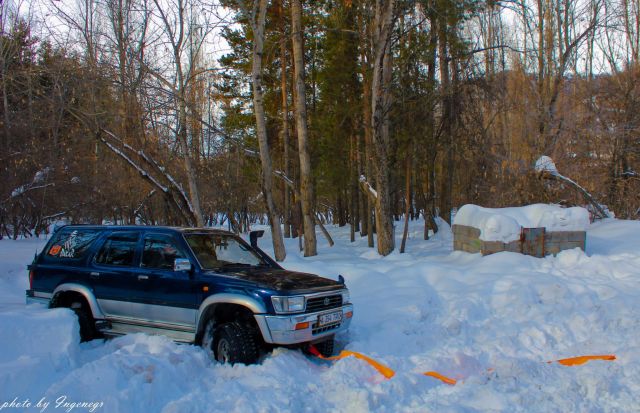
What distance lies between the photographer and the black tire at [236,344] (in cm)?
480

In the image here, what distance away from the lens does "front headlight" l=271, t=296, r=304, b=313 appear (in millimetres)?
4836

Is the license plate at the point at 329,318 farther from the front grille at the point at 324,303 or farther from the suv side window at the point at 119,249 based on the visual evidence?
the suv side window at the point at 119,249

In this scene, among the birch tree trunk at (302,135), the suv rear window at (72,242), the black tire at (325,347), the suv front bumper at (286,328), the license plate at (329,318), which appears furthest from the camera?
the birch tree trunk at (302,135)

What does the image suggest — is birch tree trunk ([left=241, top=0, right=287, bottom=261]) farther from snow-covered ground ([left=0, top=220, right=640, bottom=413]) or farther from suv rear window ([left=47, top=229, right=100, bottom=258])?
suv rear window ([left=47, top=229, right=100, bottom=258])

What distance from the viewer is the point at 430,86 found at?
51.5 ft

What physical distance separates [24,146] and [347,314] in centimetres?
1637

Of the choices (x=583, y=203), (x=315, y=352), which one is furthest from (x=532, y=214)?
(x=315, y=352)

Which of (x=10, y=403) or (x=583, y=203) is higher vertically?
(x=583, y=203)

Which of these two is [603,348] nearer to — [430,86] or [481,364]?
[481,364]

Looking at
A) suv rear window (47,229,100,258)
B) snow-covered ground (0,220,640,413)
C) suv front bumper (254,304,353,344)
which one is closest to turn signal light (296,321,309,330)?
suv front bumper (254,304,353,344)

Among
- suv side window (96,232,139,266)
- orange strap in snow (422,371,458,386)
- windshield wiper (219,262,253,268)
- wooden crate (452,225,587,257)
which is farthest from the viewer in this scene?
wooden crate (452,225,587,257)

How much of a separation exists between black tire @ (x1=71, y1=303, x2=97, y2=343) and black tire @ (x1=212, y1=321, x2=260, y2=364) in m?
1.85

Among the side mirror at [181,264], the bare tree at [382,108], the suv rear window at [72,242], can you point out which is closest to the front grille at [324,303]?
the side mirror at [181,264]

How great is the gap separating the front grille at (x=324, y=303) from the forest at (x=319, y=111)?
587 cm
